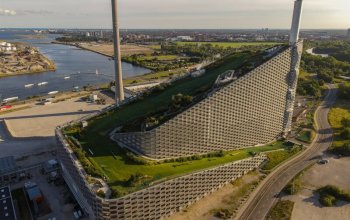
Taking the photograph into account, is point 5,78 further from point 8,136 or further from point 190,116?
point 190,116

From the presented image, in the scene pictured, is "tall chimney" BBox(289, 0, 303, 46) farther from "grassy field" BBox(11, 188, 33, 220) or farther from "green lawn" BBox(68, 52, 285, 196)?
"grassy field" BBox(11, 188, 33, 220)

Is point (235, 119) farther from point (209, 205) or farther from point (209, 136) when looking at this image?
point (209, 205)

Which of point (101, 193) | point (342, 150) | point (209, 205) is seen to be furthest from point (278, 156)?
point (101, 193)

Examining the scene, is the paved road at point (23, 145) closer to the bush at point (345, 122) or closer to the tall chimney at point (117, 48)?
the tall chimney at point (117, 48)

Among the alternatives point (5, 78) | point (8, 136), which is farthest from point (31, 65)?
point (8, 136)

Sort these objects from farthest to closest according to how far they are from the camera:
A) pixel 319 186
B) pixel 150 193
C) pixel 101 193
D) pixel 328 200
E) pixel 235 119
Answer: pixel 235 119, pixel 319 186, pixel 328 200, pixel 150 193, pixel 101 193

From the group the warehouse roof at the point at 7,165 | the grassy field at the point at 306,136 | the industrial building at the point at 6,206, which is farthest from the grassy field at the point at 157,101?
the grassy field at the point at 306,136
